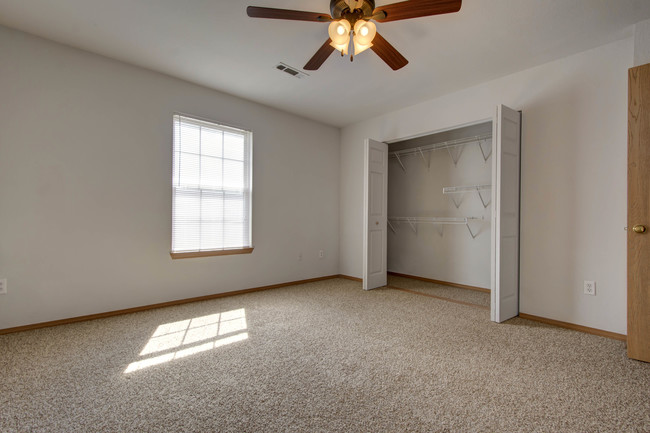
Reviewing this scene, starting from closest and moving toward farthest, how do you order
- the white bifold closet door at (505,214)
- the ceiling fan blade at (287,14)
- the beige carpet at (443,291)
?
the ceiling fan blade at (287,14) → the white bifold closet door at (505,214) → the beige carpet at (443,291)

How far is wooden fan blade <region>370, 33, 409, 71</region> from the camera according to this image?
→ 87.8 inches

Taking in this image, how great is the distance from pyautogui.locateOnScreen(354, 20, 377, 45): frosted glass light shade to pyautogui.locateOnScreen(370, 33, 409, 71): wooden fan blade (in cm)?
17

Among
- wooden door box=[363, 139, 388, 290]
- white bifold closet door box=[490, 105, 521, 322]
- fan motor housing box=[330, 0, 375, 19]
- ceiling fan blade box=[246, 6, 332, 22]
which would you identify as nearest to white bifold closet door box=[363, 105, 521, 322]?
white bifold closet door box=[490, 105, 521, 322]

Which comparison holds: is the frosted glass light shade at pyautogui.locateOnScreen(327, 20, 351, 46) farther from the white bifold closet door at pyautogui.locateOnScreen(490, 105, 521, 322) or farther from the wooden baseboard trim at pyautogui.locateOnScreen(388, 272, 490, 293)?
the wooden baseboard trim at pyautogui.locateOnScreen(388, 272, 490, 293)

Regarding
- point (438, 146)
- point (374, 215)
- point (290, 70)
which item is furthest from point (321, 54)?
point (438, 146)

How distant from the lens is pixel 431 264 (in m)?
5.08

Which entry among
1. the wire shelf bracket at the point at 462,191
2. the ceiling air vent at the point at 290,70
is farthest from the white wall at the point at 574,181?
the ceiling air vent at the point at 290,70

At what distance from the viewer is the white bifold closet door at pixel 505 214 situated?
3049 mm

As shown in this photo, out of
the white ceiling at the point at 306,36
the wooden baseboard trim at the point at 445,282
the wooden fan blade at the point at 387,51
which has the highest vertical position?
the white ceiling at the point at 306,36

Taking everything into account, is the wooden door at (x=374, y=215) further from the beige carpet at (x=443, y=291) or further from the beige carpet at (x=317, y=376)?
the beige carpet at (x=317, y=376)

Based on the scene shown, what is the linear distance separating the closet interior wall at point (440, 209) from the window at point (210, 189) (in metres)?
2.63

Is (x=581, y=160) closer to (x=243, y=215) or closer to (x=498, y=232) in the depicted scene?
(x=498, y=232)

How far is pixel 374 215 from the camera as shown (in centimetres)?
449

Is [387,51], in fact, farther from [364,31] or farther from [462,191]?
[462,191]
